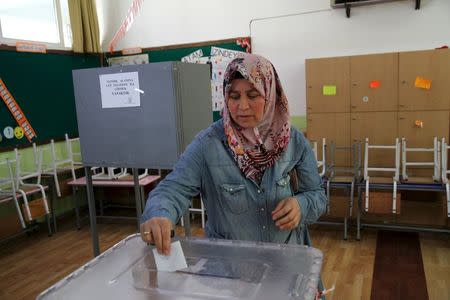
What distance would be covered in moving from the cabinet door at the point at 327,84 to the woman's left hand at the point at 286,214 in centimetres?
309

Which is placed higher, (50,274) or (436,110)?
(436,110)

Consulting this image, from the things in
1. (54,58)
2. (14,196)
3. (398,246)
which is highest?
(54,58)

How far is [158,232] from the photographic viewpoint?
972 mm

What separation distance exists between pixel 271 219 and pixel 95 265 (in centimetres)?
52

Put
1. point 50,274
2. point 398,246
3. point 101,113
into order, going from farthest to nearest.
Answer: point 398,246 < point 50,274 < point 101,113

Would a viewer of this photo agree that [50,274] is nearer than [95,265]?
No

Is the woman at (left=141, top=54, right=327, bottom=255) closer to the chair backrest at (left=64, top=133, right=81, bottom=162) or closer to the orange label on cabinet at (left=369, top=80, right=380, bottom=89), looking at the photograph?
the orange label on cabinet at (left=369, top=80, right=380, bottom=89)

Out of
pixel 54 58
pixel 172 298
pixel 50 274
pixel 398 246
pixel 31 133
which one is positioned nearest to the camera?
pixel 172 298

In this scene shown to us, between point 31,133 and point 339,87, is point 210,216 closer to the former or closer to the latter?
point 339,87

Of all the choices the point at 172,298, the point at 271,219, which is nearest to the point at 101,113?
the point at 271,219

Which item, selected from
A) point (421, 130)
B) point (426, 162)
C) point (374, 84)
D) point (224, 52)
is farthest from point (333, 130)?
point (224, 52)

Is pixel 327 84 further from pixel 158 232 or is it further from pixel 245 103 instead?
pixel 158 232

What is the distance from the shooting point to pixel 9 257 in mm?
3766

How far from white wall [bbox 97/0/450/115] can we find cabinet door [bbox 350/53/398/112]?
30cm
